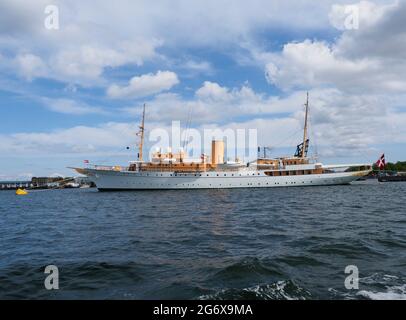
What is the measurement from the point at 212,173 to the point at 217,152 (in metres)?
7.86

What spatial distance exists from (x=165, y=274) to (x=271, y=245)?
A: 487 centimetres

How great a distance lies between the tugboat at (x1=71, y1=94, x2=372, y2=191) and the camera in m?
63.3

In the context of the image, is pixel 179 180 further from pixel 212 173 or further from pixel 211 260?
pixel 211 260

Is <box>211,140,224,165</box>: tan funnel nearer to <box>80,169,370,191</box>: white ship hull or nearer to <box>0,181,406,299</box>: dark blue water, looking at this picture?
<box>80,169,370,191</box>: white ship hull

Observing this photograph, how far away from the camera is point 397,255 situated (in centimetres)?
1087

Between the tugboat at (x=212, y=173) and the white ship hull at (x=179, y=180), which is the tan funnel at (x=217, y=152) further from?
the white ship hull at (x=179, y=180)

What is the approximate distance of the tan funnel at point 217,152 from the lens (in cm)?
7047

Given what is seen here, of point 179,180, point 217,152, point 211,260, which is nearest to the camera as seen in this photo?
point 211,260

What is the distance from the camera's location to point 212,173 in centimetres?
6431

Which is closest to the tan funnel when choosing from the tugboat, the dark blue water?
the tugboat

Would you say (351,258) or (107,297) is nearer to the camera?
(107,297)

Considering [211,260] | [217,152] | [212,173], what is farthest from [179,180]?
[211,260]

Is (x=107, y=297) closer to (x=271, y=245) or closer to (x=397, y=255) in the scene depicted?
Result: (x=271, y=245)
